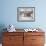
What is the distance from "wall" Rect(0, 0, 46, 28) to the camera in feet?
13.6

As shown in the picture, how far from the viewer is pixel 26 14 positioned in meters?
4.18

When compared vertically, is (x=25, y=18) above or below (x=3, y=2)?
below

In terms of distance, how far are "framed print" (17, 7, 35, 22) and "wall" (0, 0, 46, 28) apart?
10 cm

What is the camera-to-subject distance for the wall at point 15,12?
4141 mm

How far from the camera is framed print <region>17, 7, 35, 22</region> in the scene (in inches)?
163

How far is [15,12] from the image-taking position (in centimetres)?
416

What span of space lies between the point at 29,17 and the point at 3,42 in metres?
1.16

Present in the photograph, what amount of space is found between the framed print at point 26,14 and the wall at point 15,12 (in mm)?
97

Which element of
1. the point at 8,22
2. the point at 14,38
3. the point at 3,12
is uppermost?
the point at 3,12

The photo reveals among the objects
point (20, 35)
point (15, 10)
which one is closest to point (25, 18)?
point (15, 10)

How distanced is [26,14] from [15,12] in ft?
1.18

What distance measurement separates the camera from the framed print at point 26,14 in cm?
415

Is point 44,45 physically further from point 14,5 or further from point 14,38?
point 14,5

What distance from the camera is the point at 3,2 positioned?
413 cm
